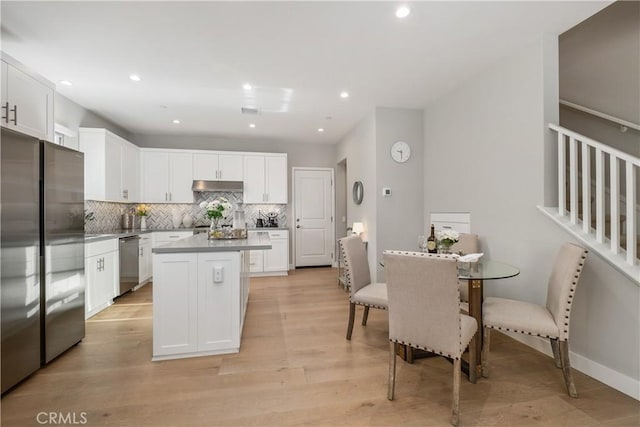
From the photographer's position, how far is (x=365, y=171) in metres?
4.50

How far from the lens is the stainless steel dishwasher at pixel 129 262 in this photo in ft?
13.0

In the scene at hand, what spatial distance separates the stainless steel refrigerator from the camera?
6.16 feet

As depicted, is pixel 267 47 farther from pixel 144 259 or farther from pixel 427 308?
pixel 144 259

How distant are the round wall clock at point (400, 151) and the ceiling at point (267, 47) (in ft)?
1.81

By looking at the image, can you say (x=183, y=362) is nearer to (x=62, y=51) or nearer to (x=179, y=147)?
(x=62, y=51)

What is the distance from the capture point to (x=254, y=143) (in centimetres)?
601

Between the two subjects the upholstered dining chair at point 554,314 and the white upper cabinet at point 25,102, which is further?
the white upper cabinet at point 25,102

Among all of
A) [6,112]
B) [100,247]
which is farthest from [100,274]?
[6,112]

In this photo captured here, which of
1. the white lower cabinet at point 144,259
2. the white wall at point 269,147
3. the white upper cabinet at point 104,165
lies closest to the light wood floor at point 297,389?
the white lower cabinet at point 144,259

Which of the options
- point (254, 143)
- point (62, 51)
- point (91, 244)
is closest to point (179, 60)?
point (62, 51)

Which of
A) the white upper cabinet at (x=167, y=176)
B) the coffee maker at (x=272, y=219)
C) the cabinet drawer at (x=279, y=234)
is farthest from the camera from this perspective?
the coffee maker at (x=272, y=219)

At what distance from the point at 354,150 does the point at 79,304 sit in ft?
14.0

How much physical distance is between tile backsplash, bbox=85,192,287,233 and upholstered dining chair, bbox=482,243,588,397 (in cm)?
426

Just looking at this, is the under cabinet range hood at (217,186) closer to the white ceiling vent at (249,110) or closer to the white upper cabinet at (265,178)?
the white upper cabinet at (265,178)
